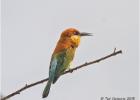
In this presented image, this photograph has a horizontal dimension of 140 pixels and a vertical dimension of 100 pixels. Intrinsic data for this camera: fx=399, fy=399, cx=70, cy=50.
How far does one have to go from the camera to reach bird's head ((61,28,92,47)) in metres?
2.29

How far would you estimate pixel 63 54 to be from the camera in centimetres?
226

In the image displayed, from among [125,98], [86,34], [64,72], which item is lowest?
[125,98]

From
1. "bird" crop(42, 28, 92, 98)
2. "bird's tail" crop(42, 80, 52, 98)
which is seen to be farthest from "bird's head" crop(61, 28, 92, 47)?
"bird's tail" crop(42, 80, 52, 98)

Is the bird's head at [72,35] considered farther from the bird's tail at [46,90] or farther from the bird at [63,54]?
the bird's tail at [46,90]

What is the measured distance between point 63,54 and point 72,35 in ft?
0.41

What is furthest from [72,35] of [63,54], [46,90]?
[46,90]

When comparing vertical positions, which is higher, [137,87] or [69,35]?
[69,35]

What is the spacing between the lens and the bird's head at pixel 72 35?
Answer: 2285 millimetres

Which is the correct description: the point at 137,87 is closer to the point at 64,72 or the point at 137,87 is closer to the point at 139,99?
the point at 139,99

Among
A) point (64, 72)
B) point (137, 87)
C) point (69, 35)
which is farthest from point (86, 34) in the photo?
point (137, 87)

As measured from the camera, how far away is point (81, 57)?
2.31m

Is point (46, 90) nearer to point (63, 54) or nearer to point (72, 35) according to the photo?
point (63, 54)

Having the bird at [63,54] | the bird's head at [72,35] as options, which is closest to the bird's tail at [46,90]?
the bird at [63,54]

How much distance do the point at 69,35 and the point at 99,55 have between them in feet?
0.75
